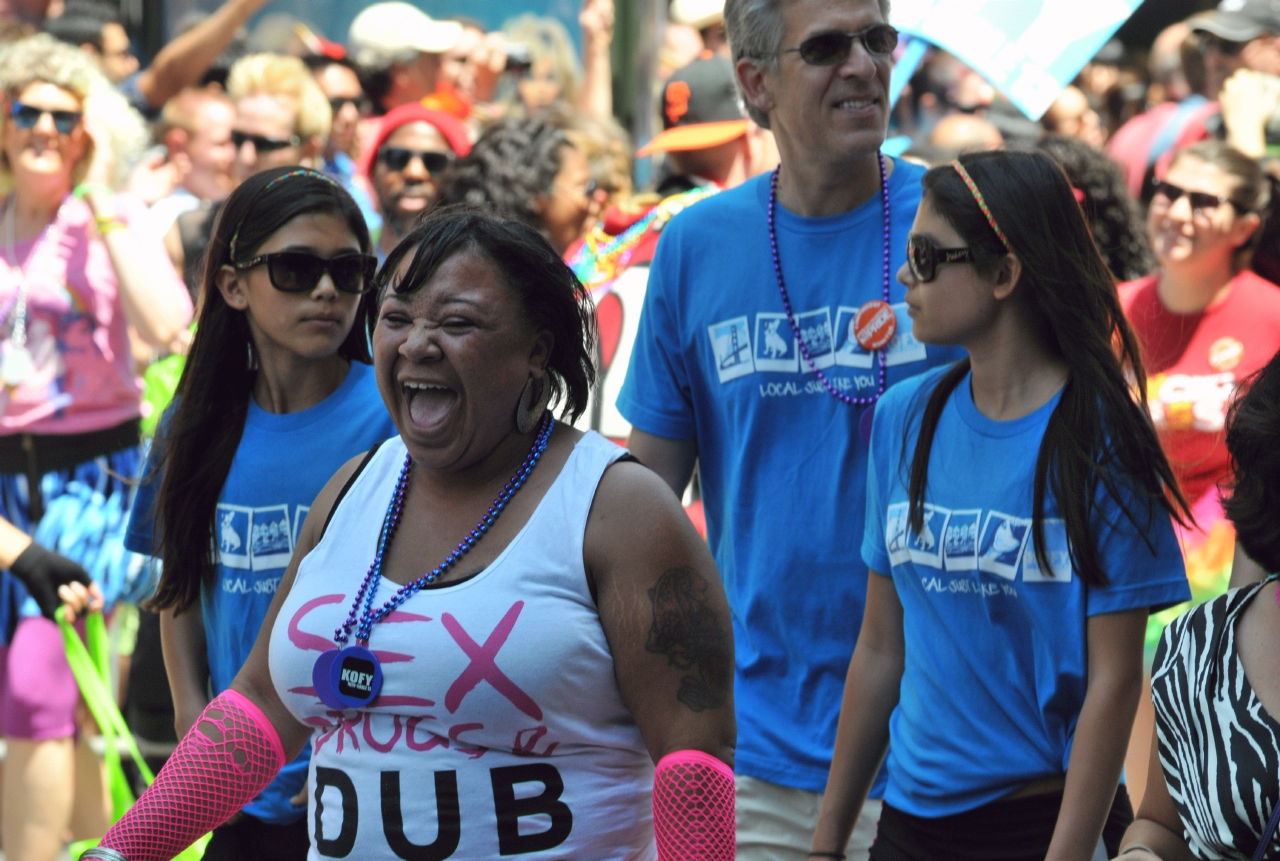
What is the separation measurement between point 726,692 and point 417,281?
2.54 ft

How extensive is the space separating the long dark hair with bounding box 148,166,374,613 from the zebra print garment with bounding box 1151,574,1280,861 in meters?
1.71

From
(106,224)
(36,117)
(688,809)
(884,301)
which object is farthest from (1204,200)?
(36,117)

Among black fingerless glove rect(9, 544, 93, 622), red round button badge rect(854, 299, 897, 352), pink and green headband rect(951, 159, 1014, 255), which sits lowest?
black fingerless glove rect(9, 544, 93, 622)

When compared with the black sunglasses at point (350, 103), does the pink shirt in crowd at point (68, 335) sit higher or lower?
lower

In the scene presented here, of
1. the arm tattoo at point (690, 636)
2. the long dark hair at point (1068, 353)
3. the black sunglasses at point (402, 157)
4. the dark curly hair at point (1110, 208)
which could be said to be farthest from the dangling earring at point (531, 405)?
the black sunglasses at point (402, 157)

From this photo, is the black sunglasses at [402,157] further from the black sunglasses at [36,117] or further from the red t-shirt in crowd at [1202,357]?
the red t-shirt in crowd at [1202,357]

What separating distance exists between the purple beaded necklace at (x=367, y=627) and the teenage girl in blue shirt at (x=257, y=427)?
0.78 metres

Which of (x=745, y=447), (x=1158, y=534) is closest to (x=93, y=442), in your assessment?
(x=745, y=447)

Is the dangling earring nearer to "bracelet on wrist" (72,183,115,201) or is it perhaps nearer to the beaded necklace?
the beaded necklace

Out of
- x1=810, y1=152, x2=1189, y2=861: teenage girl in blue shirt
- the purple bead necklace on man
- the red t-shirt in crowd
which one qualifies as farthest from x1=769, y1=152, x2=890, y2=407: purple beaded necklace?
the red t-shirt in crowd

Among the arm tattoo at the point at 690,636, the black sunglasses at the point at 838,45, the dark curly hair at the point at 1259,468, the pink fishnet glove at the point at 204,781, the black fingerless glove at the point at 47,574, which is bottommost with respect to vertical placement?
the black fingerless glove at the point at 47,574

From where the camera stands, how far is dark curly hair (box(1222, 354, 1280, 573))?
216 centimetres

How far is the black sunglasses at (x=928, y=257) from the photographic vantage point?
2791 mm

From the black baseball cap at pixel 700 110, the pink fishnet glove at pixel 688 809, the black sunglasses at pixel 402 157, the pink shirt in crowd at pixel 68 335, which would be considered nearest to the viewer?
the pink fishnet glove at pixel 688 809
